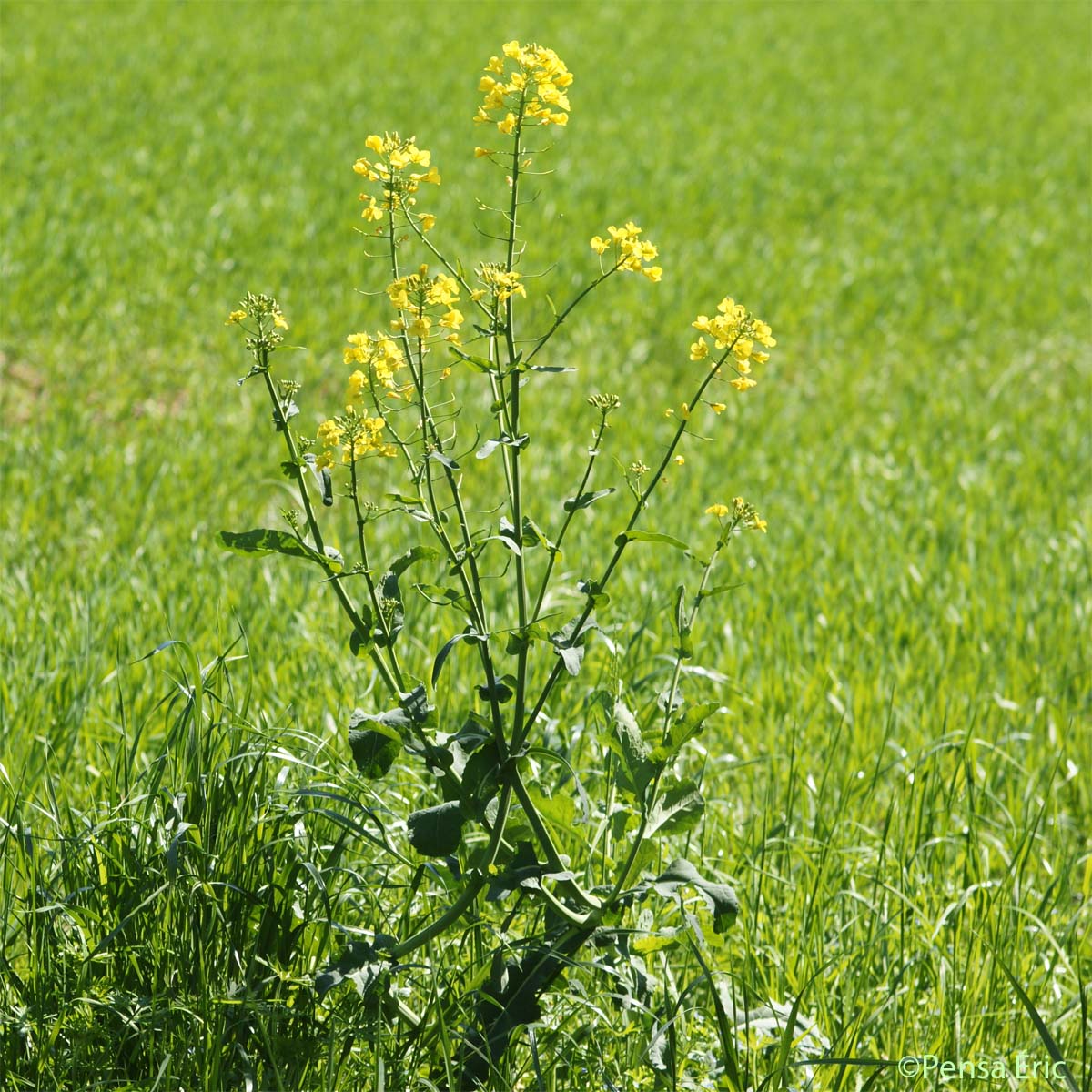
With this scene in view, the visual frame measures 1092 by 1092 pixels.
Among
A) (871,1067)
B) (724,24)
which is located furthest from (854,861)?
(724,24)

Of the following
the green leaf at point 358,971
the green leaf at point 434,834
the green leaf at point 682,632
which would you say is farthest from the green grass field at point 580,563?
the green leaf at point 682,632

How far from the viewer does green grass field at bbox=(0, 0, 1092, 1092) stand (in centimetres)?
185

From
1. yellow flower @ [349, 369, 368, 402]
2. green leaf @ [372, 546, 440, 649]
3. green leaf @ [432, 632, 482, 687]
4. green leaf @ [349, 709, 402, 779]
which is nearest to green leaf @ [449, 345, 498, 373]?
yellow flower @ [349, 369, 368, 402]

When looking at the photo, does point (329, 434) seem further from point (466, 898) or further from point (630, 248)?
point (466, 898)

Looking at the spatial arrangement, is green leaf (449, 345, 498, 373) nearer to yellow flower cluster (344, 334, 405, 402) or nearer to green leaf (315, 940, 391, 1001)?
yellow flower cluster (344, 334, 405, 402)

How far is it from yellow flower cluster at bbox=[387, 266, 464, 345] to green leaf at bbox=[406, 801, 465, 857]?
63 centimetres

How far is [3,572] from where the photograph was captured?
3.62 m

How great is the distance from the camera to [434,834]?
1.61 metres

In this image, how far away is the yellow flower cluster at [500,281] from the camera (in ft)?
5.27

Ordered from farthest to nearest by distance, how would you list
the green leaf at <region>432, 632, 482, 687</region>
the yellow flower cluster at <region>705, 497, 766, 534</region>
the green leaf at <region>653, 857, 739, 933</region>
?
1. the yellow flower cluster at <region>705, 497, 766, 534</region>
2. the green leaf at <region>653, 857, 739, 933</region>
3. the green leaf at <region>432, 632, 482, 687</region>

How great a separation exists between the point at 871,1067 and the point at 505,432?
3.94 feet

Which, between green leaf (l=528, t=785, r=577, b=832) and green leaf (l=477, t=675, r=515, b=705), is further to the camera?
green leaf (l=528, t=785, r=577, b=832)

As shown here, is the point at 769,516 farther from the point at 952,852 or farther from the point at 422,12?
the point at 422,12

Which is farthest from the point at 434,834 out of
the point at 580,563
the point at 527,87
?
the point at 580,563
